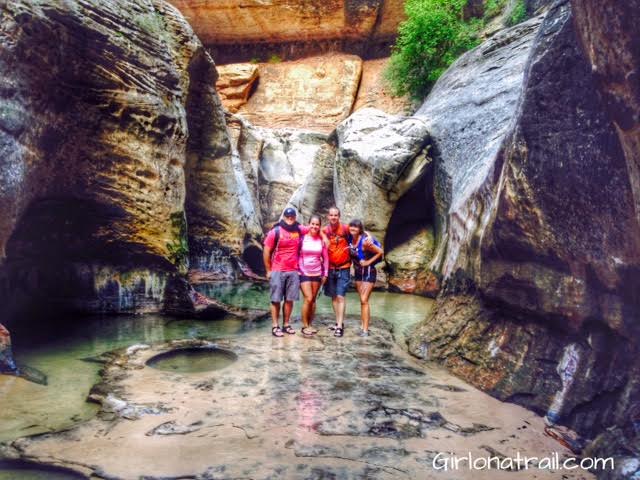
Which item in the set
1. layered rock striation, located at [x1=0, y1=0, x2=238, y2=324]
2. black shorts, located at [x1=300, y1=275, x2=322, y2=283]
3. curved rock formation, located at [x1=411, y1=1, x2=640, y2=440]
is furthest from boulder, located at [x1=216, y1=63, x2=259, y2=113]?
→ curved rock formation, located at [x1=411, y1=1, x2=640, y2=440]

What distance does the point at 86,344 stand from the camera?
526cm

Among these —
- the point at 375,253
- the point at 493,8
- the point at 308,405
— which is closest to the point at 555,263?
the point at 308,405

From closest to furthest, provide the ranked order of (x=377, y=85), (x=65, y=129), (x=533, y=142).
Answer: (x=533, y=142) < (x=65, y=129) < (x=377, y=85)

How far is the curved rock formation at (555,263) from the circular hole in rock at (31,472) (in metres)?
3.04

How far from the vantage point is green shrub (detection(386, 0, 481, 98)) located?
13.5m

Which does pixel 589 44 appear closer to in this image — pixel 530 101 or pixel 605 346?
pixel 530 101

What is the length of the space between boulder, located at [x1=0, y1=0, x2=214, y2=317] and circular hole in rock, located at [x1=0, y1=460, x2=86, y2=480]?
2.75 m

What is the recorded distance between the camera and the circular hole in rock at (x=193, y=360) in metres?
4.59

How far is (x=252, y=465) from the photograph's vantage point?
108 inches

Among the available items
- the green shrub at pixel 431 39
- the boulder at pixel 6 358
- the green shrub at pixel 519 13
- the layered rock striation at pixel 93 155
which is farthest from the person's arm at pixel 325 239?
the green shrub at pixel 431 39

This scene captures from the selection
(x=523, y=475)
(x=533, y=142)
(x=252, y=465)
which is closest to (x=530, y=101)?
(x=533, y=142)

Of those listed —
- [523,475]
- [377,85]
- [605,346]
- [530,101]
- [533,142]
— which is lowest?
[523,475]

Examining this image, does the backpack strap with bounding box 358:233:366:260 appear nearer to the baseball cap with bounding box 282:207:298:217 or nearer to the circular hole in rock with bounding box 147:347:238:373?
the baseball cap with bounding box 282:207:298:217

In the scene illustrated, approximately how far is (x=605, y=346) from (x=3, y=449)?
12.3 ft
